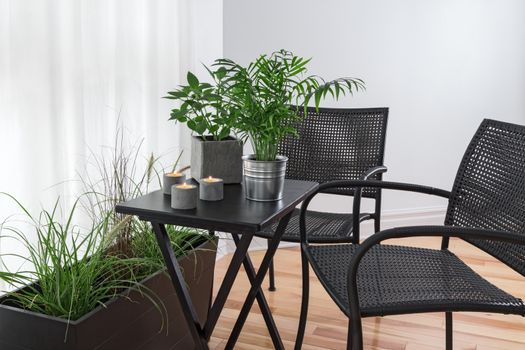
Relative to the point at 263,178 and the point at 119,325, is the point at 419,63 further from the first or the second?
the point at 119,325

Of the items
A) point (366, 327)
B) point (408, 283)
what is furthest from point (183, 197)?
point (366, 327)

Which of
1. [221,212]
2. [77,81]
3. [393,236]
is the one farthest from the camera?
[77,81]

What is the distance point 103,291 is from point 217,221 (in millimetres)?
476

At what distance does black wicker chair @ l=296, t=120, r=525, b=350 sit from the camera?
136 centimetres

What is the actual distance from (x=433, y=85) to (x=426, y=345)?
1859 millimetres

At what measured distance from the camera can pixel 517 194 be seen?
1.63 m

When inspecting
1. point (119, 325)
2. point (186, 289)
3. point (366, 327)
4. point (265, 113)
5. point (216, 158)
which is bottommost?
point (366, 327)

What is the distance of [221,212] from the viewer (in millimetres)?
1490

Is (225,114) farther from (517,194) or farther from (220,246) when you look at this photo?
(220,246)

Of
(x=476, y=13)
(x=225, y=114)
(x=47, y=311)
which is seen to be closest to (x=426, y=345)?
(x=225, y=114)

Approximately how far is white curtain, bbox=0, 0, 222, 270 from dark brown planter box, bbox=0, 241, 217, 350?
0.47m

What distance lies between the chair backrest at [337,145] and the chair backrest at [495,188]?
25.7 inches

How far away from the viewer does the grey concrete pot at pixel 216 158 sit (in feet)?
5.58

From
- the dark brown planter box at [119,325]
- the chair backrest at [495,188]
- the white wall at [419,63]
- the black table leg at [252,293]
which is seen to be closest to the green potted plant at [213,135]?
the black table leg at [252,293]
